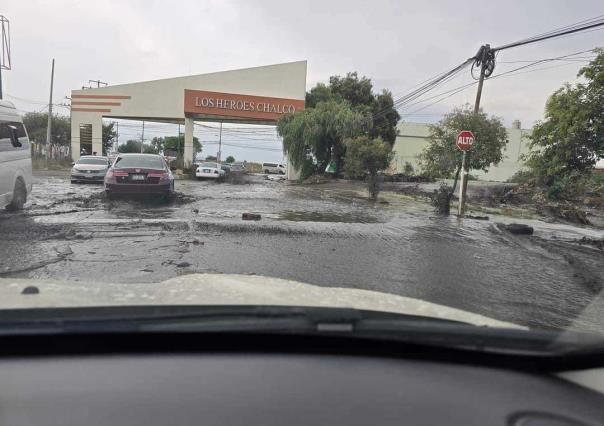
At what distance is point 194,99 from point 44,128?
32115 millimetres

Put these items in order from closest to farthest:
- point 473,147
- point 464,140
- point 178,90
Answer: point 464,140
point 473,147
point 178,90

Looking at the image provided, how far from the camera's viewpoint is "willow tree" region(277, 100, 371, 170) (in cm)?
3244

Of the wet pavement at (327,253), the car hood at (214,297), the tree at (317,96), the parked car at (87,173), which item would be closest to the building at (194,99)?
the tree at (317,96)

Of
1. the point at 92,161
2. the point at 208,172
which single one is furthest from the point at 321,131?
the point at 92,161

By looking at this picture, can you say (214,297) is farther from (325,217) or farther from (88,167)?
(88,167)

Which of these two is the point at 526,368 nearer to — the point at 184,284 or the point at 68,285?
the point at 184,284

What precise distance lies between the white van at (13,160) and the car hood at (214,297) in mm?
7773

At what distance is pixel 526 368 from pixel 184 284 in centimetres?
225

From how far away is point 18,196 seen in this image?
11039 millimetres

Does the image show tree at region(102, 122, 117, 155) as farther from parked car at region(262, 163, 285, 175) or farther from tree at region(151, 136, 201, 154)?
parked car at region(262, 163, 285, 175)

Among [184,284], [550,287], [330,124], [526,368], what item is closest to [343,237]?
[550,287]

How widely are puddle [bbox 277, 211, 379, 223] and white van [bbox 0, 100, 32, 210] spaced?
5.61 metres

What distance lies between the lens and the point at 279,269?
657 centimetres

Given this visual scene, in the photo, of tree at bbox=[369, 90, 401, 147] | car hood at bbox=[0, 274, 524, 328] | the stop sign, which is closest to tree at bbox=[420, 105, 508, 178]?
the stop sign
